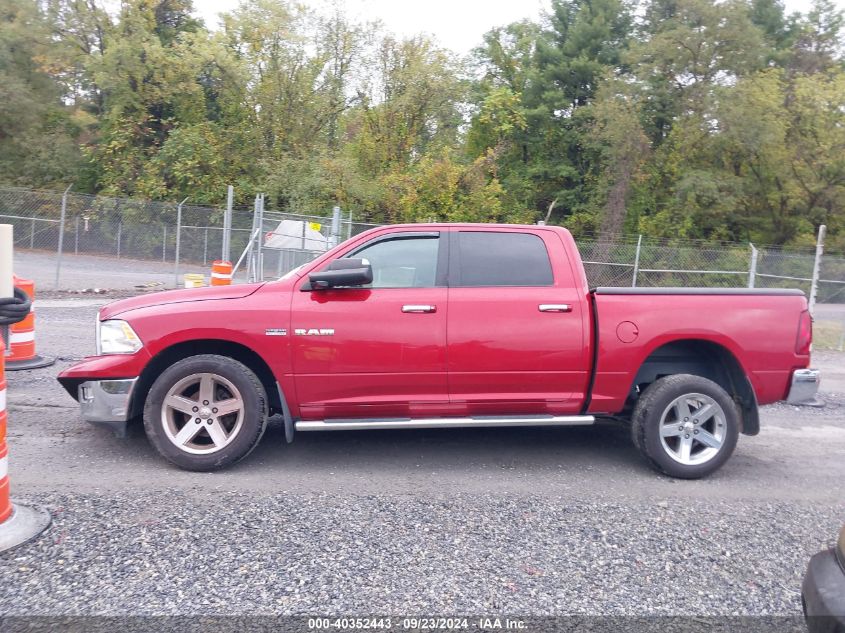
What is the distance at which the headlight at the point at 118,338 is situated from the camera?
16.4 ft

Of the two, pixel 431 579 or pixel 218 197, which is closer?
pixel 431 579

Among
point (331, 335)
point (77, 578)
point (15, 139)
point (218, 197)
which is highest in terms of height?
point (15, 139)

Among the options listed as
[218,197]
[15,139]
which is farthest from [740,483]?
[15,139]

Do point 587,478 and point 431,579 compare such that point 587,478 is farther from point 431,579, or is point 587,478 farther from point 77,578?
point 77,578

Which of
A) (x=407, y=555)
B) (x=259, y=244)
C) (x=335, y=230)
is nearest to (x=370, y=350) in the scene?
(x=407, y=555)

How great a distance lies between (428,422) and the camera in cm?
518

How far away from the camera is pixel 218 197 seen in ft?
96.6

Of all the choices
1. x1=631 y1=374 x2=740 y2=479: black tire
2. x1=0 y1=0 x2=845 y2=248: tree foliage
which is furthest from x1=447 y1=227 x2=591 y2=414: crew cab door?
x1=0 y1=0 x2=845 y2=248: tree foliage

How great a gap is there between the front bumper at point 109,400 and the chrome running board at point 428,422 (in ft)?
3.96

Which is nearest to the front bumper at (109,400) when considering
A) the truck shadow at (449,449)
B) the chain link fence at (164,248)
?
the truck shadow at (449,449)

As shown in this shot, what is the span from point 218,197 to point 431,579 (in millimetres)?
27959

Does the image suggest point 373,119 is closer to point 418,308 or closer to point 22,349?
point 22,349

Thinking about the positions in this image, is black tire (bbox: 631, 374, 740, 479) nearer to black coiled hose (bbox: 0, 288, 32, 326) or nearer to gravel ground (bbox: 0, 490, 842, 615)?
gravel ground (bbox: 0, 490, 842, 615)

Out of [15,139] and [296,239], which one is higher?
[15,139]
